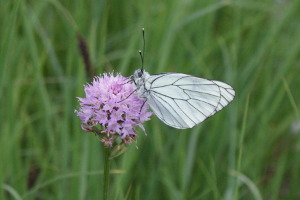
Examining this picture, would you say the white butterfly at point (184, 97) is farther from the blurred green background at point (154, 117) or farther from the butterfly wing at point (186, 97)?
the blurred green background at point (154, 117)

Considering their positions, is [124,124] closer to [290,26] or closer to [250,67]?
[250,67]

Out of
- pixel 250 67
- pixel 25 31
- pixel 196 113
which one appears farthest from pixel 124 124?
pixel 250 67

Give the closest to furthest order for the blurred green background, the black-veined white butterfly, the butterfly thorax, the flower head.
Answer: the flower head
the butterfly thorax
the black-veined white butterfly
the blurred green background

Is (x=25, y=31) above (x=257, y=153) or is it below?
above

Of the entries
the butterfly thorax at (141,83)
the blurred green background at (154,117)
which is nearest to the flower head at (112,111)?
the butterfly thorax at (141,83)

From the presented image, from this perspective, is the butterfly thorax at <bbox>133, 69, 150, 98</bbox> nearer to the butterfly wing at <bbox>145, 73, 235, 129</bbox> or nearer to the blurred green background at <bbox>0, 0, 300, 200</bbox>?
the butterfly wing at <bbox>145, 73, 235, 129</bbox>

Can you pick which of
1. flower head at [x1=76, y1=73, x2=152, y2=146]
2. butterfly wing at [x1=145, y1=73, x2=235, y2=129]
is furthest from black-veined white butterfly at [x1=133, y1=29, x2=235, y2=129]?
flower head at [x1=76, y1=73, x2=152, y2=146]
